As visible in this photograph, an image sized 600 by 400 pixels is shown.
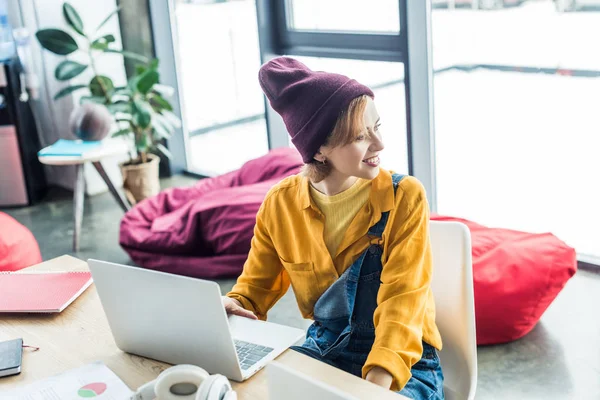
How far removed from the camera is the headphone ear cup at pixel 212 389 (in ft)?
3.72

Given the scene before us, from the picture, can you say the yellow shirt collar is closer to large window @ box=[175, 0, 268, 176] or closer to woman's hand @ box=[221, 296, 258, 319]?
woman's hand @ box=[221, 296, 258, 319]

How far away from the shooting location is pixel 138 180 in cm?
457

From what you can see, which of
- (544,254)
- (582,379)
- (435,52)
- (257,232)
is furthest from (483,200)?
(257,232)

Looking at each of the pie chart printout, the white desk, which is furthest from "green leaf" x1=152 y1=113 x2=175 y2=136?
the pie chart printout

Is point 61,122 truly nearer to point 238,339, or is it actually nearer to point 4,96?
point 4,96

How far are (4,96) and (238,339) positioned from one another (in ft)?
12.5

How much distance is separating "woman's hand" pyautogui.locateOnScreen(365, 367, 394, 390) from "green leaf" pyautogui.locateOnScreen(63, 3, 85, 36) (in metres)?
3.49

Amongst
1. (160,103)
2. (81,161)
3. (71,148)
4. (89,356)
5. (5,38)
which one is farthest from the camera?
(5,38)

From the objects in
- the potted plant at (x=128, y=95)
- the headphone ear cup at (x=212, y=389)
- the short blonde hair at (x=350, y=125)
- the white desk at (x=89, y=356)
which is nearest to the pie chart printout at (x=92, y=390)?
the white desk at (x=89, y=356)

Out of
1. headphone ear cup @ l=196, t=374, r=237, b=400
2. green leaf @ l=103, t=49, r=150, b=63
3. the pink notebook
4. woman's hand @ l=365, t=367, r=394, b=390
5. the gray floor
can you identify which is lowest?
the gray floor

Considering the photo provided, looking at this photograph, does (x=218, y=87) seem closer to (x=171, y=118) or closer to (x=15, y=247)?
(x=171, y=118)

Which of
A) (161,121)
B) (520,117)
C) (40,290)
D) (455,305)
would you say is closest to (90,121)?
(161,121)

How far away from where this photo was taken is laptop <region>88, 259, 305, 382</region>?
1.30 m

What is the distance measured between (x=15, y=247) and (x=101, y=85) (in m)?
1.56
